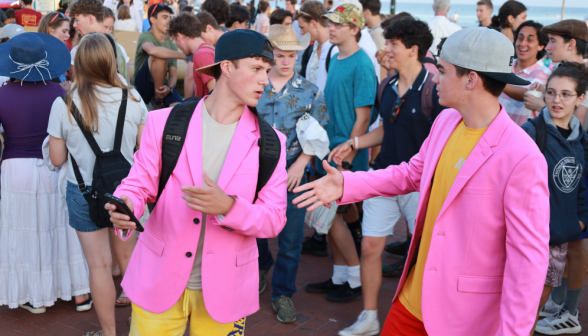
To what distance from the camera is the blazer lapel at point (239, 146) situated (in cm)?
251

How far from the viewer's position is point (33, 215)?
14.6ft

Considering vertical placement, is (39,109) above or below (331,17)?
below

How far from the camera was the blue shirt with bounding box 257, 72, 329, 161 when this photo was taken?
4.32 meters

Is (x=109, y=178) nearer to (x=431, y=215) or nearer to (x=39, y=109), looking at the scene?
(x=39, y=109)

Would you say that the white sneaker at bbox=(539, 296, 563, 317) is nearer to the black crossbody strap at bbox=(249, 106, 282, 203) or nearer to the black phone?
the black crossbody strap at bbox=(249, 106, 282, 203)

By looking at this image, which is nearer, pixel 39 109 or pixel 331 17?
pixel 39 109

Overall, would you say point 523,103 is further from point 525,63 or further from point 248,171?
point 248,171

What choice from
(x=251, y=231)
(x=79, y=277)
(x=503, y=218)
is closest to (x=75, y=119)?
(x=79, y=277)

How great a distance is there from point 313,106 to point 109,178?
1.73 meters

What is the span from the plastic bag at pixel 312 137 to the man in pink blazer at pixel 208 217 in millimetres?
1536

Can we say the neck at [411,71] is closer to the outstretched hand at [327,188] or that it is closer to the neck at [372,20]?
the outstretched hand at [327,188]

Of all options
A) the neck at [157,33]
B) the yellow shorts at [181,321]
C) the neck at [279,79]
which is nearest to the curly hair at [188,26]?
the neck at [157,33]

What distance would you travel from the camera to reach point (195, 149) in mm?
2525

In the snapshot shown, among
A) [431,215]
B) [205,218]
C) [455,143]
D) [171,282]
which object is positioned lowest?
[171,282]
